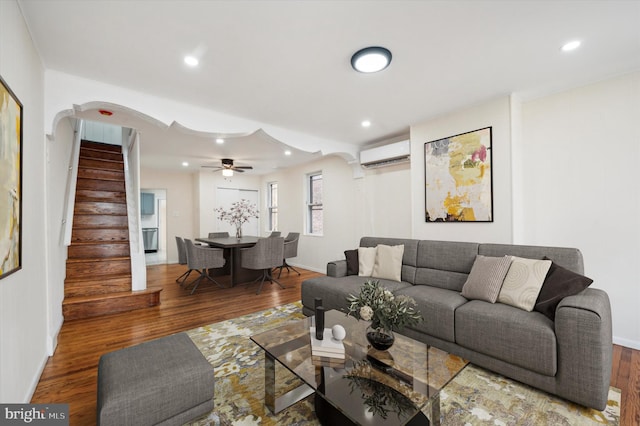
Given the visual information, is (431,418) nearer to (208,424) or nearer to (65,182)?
(208,424)

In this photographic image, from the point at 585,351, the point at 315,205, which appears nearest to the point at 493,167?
the point at 585,351

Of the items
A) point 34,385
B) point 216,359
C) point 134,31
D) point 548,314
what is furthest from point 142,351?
point 548,314

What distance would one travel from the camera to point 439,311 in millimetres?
2254

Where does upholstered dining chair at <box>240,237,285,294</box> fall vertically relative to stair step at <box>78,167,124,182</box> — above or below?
below

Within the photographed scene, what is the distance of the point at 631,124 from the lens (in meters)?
2.48

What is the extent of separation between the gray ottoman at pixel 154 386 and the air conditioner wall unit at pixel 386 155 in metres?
3.57

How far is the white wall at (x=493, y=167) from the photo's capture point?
9.86ft

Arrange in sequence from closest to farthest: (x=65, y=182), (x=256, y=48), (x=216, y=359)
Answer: (x=256, y=48) → (x=216, y=359) → (x=65, y=182)

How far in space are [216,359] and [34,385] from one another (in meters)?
1.19

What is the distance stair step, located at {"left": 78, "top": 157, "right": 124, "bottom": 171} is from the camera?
479 cm

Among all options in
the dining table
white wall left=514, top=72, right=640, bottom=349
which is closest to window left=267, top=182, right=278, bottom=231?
the dining table

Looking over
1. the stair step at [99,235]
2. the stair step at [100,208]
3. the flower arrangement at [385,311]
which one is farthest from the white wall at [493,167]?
the stair step at [100,208]

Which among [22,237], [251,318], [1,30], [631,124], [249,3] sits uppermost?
[249,3]

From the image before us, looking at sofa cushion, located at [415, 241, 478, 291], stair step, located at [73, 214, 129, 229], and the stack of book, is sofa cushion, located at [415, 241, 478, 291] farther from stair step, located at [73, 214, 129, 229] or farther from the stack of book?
stair step, located at [73, 214, 129, 229]
